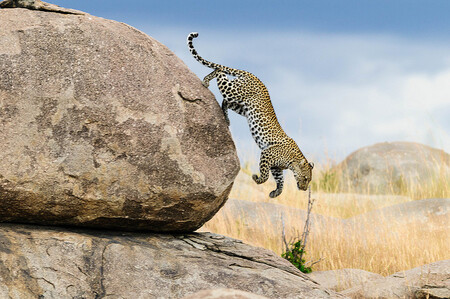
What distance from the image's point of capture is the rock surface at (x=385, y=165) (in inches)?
713

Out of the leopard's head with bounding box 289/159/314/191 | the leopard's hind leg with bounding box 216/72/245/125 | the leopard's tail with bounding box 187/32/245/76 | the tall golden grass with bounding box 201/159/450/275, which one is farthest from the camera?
the tall golden grass with bounding box 201/159/450/275

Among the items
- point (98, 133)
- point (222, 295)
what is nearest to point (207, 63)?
point (98, 133)

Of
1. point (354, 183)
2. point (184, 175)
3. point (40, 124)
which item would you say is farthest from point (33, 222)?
point (354, 183)

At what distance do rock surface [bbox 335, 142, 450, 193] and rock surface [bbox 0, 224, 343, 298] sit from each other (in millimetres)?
12293

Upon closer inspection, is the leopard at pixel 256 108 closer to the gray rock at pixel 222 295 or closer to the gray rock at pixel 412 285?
the gray rock at pixel 412 285

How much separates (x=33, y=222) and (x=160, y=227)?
1.32 meters

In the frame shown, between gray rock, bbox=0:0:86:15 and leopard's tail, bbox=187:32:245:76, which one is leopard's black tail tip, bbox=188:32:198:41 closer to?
leopard's tail, bbox=187:32:245:76

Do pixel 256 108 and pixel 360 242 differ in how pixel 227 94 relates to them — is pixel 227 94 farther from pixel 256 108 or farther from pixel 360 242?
pixel 360 242

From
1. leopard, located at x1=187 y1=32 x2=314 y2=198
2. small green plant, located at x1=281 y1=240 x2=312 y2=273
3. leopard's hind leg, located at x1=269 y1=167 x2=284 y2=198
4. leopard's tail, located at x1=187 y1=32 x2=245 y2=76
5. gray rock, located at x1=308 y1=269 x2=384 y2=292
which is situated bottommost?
gray rock, located at x1=308 y1=269 x2=384 y2=292

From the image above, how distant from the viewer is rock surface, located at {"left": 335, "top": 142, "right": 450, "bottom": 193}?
1811 centimetres

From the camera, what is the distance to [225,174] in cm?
587

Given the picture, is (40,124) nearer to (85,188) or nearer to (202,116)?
(85,188)

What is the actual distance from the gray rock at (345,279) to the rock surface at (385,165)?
9119 mm

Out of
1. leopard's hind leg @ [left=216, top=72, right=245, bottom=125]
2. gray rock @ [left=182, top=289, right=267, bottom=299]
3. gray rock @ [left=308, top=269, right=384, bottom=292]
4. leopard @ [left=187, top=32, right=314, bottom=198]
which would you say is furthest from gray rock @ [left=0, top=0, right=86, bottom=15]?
gray rock @ [left=308, top=269, right=384, bottom=292]
